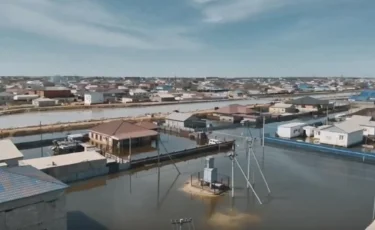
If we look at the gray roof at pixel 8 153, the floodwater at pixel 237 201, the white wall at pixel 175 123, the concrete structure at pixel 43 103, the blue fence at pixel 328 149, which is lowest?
the floodwater at pixel 237 201

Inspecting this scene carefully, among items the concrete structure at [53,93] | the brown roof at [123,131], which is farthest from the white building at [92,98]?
the brown roof at [123,131]

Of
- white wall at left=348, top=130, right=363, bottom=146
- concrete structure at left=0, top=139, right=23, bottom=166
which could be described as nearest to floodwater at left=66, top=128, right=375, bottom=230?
concrete structure at left=0, top=139, right=23, bottom=166

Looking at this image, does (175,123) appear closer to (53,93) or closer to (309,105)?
(309,105)

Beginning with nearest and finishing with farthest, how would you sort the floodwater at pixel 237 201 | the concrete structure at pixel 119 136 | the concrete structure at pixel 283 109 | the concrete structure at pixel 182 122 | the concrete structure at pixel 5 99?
the floodwater at pixel 237 201
the concrete structure at pixel 119 136
the concrete structure at pixel 182 122
the concrete structure at pixel 283 109
the concrete structure at pixel 5 99

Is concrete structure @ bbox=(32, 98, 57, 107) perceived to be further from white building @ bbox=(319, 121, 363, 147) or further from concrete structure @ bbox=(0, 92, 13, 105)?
white building @ bbox=(319, 121, 363, 147)

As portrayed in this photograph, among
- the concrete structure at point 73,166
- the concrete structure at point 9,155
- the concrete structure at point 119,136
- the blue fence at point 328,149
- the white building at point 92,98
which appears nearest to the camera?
the concrete structure at point 9,155

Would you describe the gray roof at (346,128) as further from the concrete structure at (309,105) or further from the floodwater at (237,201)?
the concrete structure at (309,105)

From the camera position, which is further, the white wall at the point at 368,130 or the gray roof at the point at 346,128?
the white wall at the point at 368,130
